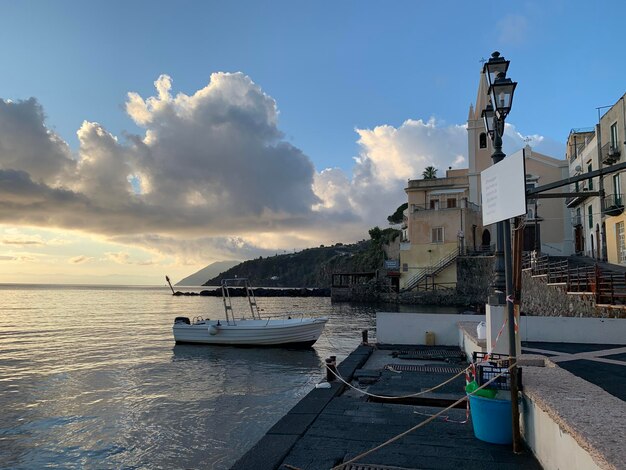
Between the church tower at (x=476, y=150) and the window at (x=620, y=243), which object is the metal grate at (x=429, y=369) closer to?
the window at (x=620, y=243)

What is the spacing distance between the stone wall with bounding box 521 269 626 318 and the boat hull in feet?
38.5

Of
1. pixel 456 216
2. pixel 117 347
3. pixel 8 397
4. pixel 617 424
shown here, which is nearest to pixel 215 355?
pixel 117 347

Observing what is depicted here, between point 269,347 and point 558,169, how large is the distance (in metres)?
40.2

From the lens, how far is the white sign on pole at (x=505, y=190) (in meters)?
5.25

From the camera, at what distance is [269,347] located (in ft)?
80.6

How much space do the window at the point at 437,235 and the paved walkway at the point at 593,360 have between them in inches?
1748

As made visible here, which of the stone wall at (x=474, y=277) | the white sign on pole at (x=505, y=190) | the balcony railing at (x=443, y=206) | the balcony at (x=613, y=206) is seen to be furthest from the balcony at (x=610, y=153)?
the white sign on pole at (x=505, y=190)

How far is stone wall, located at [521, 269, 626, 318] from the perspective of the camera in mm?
18656

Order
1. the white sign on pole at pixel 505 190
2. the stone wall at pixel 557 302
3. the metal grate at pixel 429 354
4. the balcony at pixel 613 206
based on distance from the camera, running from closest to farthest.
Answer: the white sign on pole at pixel 505 190, the metal grate at pixel 429 354, the stone wall at pixel 557 302, the balcony at pixel 613 206

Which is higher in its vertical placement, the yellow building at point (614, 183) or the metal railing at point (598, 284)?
the yellow building at point (614, 183)

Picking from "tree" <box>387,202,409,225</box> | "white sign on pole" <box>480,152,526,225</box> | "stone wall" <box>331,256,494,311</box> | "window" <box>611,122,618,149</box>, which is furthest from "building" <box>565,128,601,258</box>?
"tree" <box>387,202,409,225</box>

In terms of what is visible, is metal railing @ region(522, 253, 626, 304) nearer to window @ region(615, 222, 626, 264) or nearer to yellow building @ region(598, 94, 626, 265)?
window @ region(615, 222, 626, 264)

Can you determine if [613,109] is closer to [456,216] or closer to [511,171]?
[456,216]

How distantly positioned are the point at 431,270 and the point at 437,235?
14.0 feet
